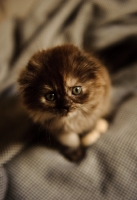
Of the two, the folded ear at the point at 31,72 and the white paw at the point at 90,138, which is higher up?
the folded ear at the point at 31,72

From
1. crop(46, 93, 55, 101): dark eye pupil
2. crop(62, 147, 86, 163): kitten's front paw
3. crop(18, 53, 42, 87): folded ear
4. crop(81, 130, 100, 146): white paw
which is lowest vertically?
crop(62, 147, 86, 163): kitten's front paw

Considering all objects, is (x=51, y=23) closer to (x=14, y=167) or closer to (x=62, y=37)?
(x=62, y=37)

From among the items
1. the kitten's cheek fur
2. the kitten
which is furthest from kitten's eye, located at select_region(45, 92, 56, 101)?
the kitten's cheek fur

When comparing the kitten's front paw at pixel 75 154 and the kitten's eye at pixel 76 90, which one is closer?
the kitten's eye at pixel 76 90

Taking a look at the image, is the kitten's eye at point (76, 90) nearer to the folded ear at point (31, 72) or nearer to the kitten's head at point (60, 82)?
the kitten's head at point (60, 82)

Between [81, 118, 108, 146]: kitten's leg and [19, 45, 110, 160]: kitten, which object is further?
[81, 118, 108, 146]: kitten's leg

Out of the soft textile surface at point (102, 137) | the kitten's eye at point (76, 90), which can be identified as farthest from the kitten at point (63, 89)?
the soft textile surface at point (102, 137)

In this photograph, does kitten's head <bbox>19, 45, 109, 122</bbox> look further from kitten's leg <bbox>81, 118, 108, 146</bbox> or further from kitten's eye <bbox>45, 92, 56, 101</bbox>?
kitten's leg <bbox>81, 118, 108, 146</bbox>
